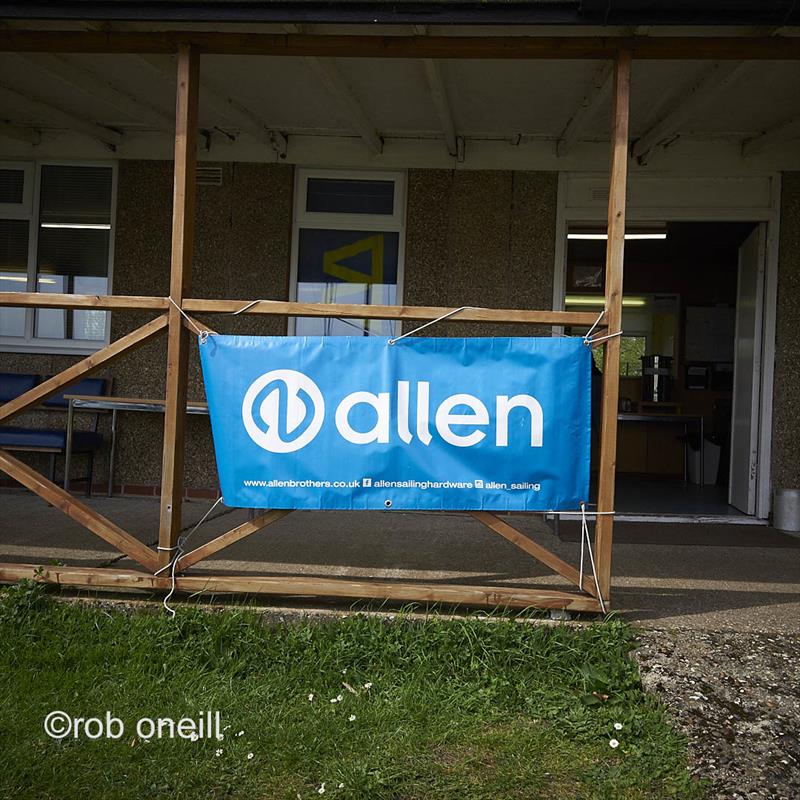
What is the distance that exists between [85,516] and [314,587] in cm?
112

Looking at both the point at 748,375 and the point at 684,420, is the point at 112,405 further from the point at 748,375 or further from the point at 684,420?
the point at 684,420

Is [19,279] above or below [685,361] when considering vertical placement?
above

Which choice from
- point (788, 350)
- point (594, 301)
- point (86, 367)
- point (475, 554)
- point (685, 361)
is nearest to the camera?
point (86, 367)

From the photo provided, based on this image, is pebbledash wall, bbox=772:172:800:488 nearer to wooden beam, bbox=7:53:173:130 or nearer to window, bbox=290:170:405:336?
window, bbox=290:170:405:336

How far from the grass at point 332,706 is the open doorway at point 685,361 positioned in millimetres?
3685

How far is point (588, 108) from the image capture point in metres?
5.51

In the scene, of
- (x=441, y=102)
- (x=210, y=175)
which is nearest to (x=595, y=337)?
(x=441, y=102)

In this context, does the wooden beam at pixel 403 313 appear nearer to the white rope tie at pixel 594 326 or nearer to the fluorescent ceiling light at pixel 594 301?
the white rope tie at pixel 594 326

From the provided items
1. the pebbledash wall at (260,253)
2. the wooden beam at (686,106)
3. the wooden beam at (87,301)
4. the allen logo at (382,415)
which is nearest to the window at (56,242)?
the pebbledash wall at (260,253)

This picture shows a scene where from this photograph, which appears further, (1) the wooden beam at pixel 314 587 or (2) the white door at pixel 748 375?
(2) the white door at pixel 748 375

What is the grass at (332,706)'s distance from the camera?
2672 mm

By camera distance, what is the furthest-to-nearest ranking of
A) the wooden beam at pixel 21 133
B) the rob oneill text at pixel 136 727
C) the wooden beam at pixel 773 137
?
the wooden beam at pixel 21 133 < the wooden beam at pixel 773 137 < the rob oneill text at pixel 136 727

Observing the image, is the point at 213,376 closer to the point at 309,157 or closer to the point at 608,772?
the point at 608,772

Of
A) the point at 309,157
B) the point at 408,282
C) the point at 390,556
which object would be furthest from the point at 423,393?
the point at 309,157
